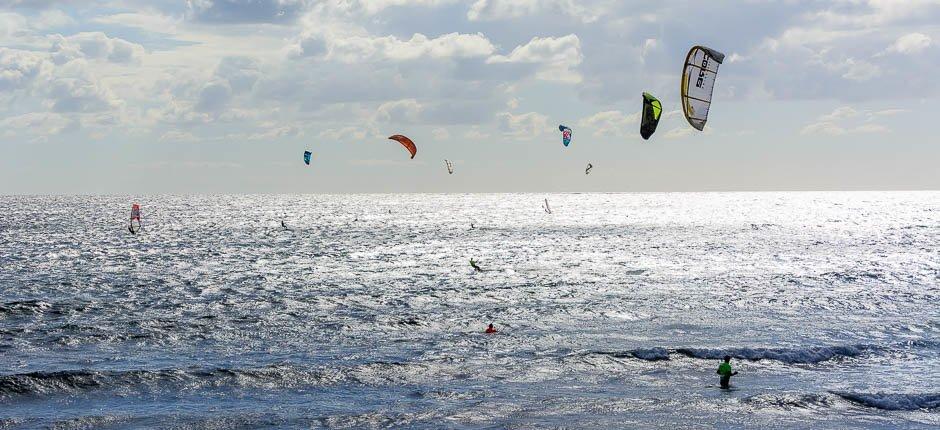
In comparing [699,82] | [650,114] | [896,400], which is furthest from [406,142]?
[896,400]

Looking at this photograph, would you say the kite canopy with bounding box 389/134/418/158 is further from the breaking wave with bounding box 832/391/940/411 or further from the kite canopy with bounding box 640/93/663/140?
the breaking wave with bounding box 832/391/940/411

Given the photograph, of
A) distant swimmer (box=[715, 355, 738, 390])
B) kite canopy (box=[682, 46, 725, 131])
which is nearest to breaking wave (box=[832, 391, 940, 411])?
distant swimmer (box=[715, 355, 738, 390])

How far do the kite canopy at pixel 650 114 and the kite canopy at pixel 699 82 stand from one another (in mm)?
2780

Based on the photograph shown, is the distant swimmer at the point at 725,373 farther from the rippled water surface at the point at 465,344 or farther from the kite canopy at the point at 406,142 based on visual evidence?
the kite canopy at the point at 406,142

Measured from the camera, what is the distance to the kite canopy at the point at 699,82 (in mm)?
26203

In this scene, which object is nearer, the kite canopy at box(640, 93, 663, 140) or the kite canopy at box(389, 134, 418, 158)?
the kite canopy at box(640, 93, 663, 140)

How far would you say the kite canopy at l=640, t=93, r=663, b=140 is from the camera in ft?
95.8

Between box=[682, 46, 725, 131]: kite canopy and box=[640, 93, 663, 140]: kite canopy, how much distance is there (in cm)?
278

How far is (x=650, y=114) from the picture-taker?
1167 inches

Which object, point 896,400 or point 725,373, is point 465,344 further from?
point 896,400

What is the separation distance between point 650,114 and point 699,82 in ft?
10.7

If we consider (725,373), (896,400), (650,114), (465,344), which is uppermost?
(650,114)

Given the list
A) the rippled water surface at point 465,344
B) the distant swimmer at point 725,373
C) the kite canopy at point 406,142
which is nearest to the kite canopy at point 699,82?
the distant swimmer at point 725,373

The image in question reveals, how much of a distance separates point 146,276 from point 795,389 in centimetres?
4683
